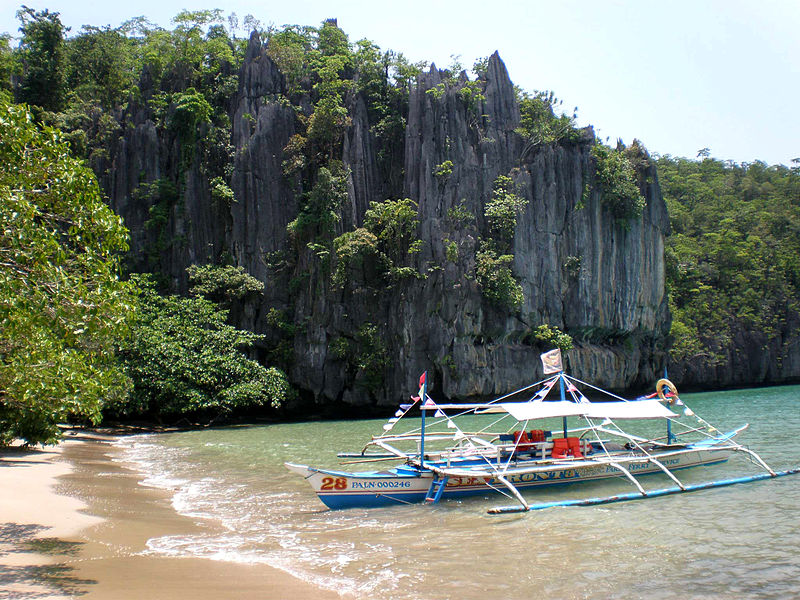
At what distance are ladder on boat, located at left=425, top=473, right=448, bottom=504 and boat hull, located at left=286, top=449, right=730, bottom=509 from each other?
65 mm

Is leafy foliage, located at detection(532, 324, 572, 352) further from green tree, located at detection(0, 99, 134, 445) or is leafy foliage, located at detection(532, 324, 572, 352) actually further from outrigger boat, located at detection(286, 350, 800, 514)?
green tree, located at detection(0, 99, 134, 445)

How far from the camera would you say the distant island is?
112 feet

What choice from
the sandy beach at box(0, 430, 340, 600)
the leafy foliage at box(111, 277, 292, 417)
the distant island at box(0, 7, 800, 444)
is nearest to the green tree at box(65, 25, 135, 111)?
the distant island at box(0, 7, 800, 444)

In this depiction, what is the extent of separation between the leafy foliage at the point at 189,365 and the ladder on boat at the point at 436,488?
1799 cm

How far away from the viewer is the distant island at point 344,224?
34250mm

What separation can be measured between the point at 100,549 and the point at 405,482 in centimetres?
610

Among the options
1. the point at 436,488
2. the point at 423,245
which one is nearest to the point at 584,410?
the point at 436,488

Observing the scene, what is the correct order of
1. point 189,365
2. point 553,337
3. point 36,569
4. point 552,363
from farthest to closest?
1. point 553,337
2. point 189,365
3. point 552,363
4. point 36,569

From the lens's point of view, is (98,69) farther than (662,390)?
Yes

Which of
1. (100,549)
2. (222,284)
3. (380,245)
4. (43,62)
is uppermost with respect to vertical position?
(43,62)

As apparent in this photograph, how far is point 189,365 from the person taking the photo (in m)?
28.8

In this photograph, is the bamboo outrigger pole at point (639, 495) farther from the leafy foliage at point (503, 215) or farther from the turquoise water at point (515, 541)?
the leafy foliage at point (503, 215)

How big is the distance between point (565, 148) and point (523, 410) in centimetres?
3001

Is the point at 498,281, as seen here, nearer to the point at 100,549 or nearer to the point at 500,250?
the point at 500,250
